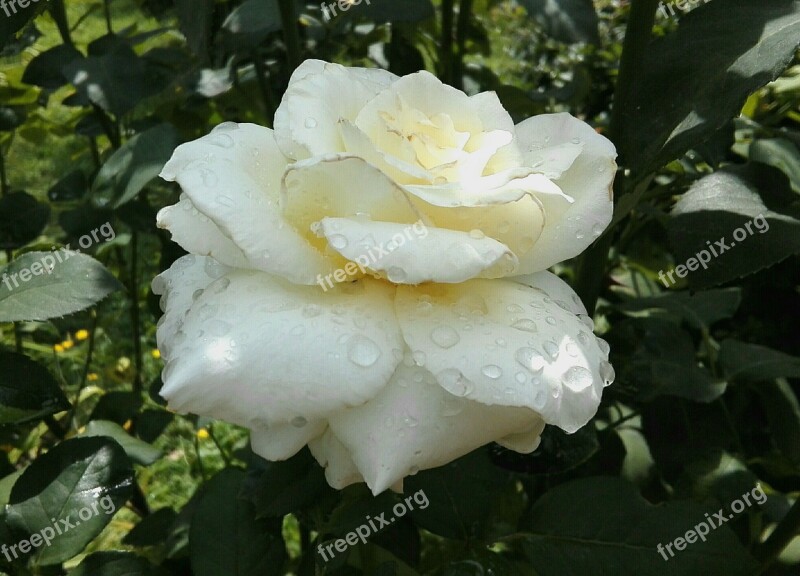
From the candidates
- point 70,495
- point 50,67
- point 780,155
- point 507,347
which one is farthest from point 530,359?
point 50,67

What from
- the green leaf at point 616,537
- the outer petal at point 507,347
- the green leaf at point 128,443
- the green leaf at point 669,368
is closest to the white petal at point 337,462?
the outer petal at point 507,347

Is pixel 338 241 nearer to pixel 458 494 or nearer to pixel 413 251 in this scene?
pixel 413 251

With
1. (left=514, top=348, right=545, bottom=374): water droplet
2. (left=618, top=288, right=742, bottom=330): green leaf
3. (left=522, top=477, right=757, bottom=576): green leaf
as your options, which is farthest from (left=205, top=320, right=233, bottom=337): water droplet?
(left=618, top=288, right=742, bottom=330): green leaf

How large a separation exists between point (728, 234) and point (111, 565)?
30.1 inches

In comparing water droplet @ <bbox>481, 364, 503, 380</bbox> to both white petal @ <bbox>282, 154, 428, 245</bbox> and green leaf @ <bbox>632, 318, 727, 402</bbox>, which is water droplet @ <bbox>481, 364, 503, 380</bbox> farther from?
green leaf @ <bbox>632, 318, 727, 402</bbox>

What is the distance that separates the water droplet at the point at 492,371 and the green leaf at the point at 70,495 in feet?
1.70

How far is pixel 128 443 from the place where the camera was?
3.40 feet

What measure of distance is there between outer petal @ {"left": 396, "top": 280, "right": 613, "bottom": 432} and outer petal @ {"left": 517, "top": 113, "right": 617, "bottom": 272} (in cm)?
5

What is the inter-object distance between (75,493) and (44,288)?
24cm

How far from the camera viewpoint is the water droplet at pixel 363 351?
54cm

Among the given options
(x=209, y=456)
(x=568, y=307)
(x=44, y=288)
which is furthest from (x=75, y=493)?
(x=209, y=456)

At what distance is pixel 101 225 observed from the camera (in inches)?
48.4

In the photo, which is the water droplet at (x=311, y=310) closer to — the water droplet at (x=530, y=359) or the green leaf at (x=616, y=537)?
the water droplet at (x=530, y=359)

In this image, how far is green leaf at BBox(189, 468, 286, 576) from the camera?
83cm
